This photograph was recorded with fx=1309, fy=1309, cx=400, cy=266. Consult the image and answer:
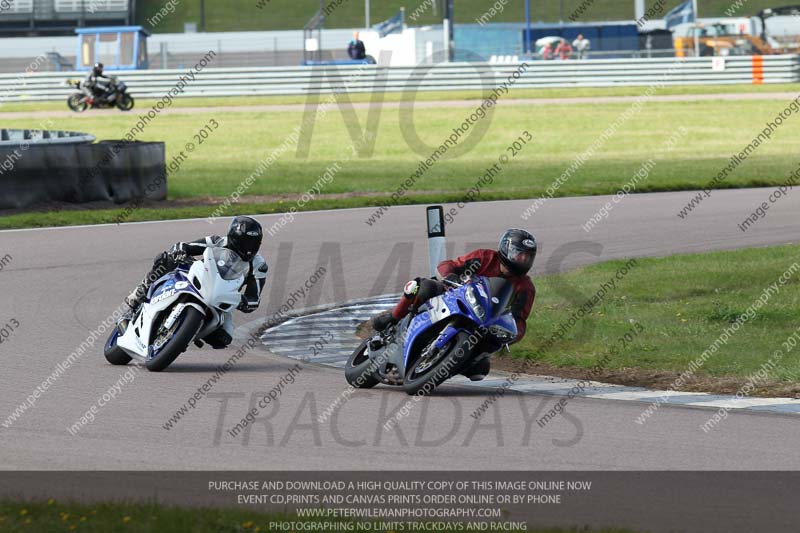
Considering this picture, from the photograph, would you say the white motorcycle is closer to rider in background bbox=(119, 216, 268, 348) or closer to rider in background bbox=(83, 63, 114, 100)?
rider in background bbox=(119, 216, 268, 348)

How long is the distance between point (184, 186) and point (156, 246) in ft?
25.2

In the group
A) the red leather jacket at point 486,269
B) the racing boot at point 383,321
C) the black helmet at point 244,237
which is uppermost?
the black helmet at point 244,237

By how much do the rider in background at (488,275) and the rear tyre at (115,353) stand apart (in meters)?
2.25

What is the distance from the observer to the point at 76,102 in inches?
1620

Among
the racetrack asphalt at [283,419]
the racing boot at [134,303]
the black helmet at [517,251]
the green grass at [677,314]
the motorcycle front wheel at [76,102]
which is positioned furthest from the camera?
the motorcycle front wheel at [76,102]

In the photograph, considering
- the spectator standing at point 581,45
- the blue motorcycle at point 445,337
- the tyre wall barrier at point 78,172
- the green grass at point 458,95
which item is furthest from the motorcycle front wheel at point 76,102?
the blue motorcycle at point 445,337

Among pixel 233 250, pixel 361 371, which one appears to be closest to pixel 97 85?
pixel 233 250

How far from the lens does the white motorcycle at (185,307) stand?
9.84 m

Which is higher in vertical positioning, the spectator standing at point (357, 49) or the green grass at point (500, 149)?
the spectator standing at point (357, 49)

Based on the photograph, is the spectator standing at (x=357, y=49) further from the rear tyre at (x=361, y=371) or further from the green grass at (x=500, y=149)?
the rear tyre at (x=361, y=371)

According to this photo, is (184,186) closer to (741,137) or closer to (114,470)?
(741,137)

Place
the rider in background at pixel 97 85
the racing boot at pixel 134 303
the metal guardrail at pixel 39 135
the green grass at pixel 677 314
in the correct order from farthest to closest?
the rider in background at pixel 97 85, the metal guardrail at pixel 39 135, the green grass at pixel 677 314, the racing boot at pixel 134 303

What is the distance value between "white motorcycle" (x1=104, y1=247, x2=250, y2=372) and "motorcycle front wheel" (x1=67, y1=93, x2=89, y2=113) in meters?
32.2

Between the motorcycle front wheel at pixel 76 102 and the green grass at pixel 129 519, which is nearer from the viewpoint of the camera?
the green grass at pixel 129 519
